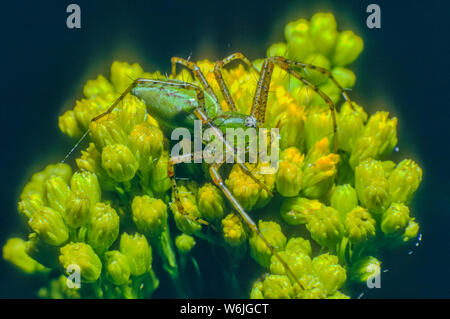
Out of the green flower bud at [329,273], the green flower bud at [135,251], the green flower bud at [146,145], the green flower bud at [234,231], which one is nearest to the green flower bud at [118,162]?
the green flower bud at [146,145]

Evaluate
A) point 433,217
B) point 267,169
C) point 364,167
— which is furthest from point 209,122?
point 433,217

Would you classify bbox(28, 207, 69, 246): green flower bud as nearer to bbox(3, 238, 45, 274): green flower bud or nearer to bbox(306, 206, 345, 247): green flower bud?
bbox(3, 238, 45, 274): green flower bud

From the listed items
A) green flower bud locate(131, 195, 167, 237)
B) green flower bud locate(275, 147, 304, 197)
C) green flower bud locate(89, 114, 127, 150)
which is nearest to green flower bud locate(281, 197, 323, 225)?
green flower bud locate(275, 147, 304, 197)

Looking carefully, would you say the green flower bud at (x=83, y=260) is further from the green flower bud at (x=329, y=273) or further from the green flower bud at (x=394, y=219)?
the green flower bud at (x=394, y=219)

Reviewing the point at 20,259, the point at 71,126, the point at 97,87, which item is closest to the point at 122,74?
the point at 97,87

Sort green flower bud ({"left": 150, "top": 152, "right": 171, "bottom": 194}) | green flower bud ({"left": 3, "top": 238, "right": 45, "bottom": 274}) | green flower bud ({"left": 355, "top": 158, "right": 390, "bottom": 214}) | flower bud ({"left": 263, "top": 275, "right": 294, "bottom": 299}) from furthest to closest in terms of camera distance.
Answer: green flower bud ({"left": 3, "top": 238, "right": 45, "bottom": 274})
green flower bud ({"left": 150, "top": 152, "right": 171, "bottom": 194})
green flower bud ({"left": 355, "top": 158, "right": 390, "bottom": 214})
flower bud ({"left": 263, "top": 275, "right": 294, "bottom": 299})

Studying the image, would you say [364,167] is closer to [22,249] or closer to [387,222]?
[387,222]

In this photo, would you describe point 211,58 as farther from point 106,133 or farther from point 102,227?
point 102,227
